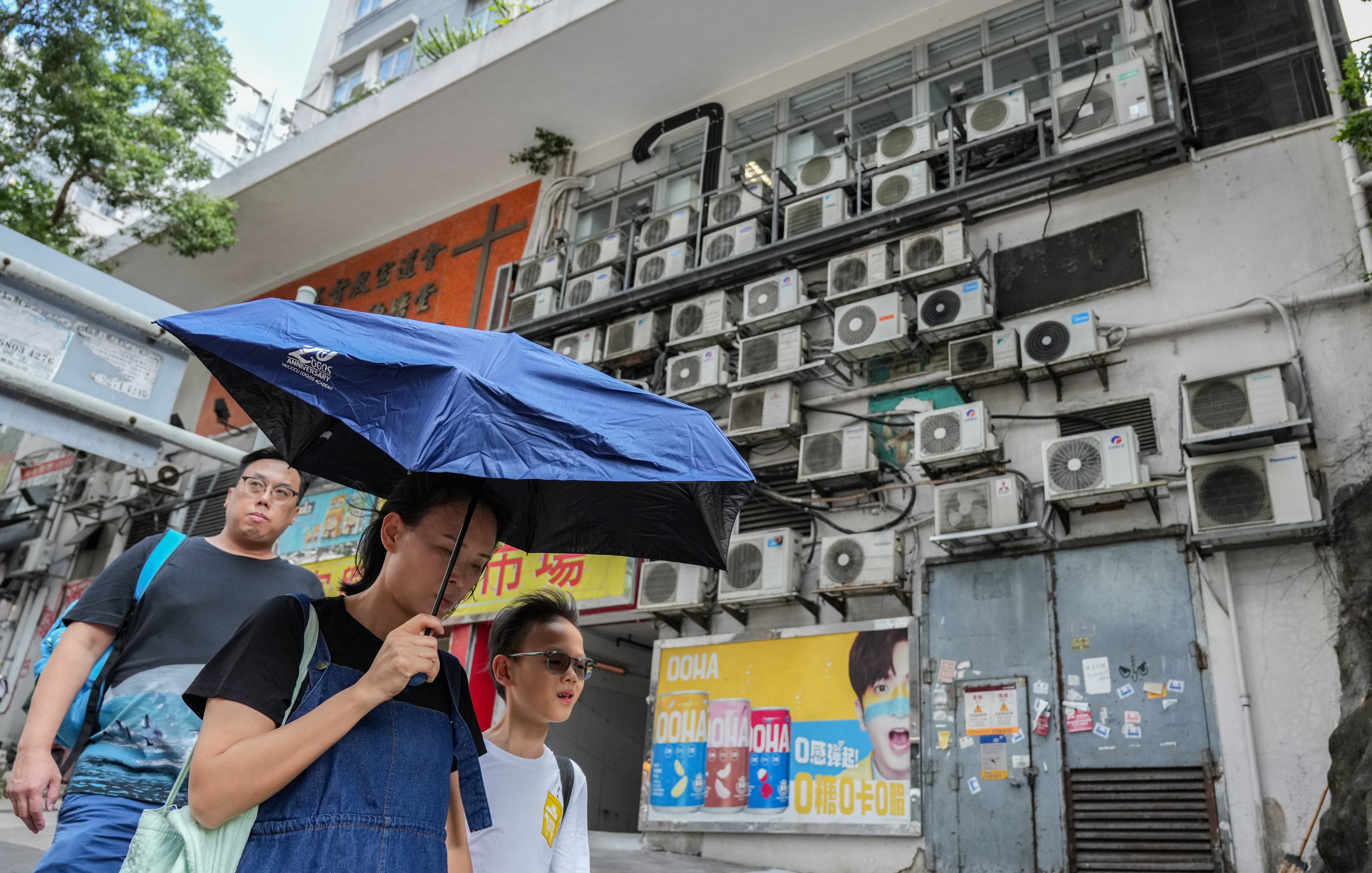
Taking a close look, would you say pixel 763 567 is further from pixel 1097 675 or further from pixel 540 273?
pixel 540 273

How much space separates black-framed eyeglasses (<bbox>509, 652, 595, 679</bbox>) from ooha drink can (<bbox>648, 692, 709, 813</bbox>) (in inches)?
257

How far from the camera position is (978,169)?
9992 mm

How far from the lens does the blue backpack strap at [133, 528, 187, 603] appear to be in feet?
8.50

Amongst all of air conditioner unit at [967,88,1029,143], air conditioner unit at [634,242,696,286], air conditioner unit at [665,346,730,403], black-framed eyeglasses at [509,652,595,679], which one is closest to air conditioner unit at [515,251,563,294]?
air conditioner unit at [634,242,696,286]

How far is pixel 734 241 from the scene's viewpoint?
1098 centimetres

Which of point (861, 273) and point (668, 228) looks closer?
point (861, 273)

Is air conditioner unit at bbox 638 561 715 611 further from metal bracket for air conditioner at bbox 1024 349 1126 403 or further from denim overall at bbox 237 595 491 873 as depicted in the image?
denim overall at bbox 237 595 491 873

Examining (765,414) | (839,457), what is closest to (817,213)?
(765,414)

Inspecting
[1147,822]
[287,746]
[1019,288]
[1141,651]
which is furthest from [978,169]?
[287,746]

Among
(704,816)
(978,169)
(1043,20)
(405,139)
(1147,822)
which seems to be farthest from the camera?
(405,139)

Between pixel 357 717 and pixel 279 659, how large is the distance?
19 centimetres

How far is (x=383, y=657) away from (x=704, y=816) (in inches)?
310

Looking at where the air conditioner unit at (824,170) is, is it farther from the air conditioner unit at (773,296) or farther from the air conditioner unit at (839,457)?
the air conditioner unit at (839,457)

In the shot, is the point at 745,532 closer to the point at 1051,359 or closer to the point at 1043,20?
the point at 1051,359
